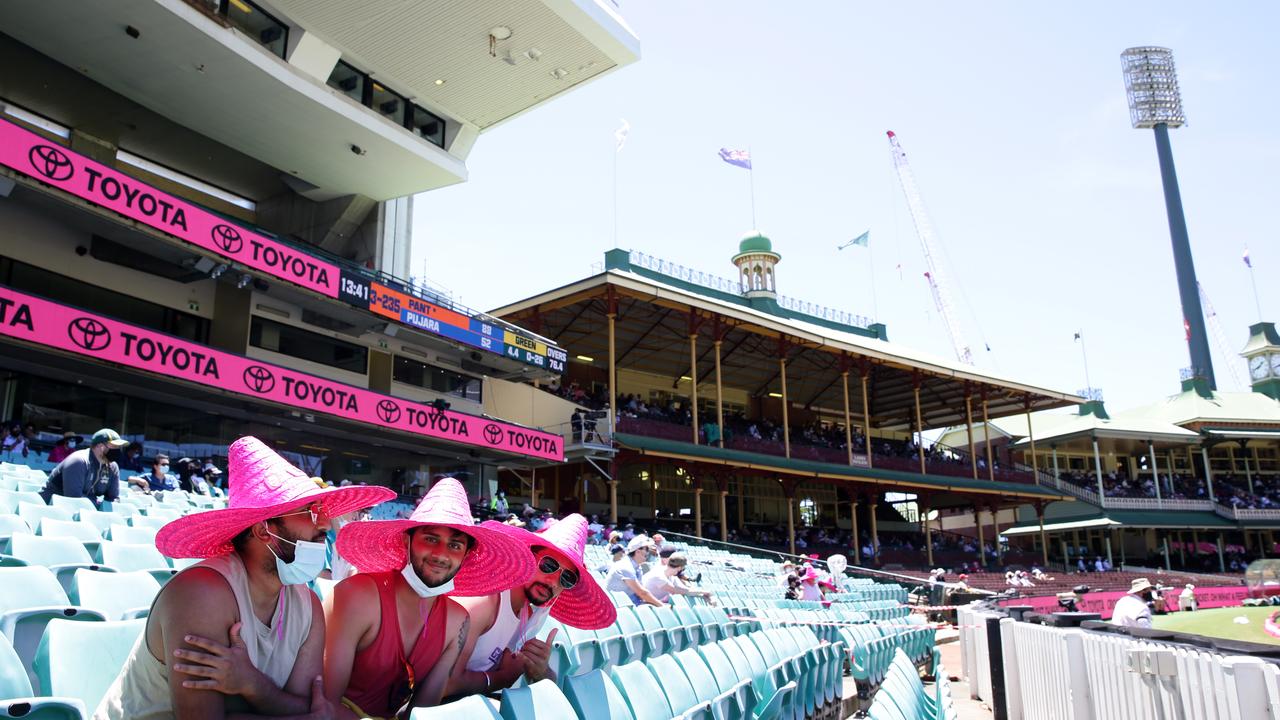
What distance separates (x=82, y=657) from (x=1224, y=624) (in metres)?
22.3

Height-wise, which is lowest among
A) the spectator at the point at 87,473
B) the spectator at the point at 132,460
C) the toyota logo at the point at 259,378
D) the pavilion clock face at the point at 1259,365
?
the spectator at the point at 87,473

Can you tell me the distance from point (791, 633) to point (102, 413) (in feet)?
56.0

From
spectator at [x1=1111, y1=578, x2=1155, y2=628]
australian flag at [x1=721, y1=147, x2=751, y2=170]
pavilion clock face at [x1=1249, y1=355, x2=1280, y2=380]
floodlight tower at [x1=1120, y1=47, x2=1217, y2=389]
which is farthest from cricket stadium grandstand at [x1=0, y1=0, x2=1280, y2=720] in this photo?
floodlight tower at [x1=1120, y1=47, x2=1217, y2=389]

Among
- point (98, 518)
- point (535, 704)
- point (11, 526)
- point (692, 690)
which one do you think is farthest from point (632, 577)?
point (535, 704)

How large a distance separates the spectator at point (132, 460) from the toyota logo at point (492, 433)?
8906 mm

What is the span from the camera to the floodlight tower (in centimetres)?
6228

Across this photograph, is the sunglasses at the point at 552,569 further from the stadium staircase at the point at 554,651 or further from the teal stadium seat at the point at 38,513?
the teal stadium seat at the point at 38,513

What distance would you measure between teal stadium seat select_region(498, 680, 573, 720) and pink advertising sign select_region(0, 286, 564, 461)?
643 inches

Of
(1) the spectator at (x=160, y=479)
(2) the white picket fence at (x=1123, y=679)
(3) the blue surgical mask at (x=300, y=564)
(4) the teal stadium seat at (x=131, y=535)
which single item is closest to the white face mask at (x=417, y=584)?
(3) the blue surgical mask at (x=300, y=564)

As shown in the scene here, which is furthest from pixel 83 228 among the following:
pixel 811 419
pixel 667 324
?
pixel 811 419

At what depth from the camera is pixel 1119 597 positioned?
29812 millimetres

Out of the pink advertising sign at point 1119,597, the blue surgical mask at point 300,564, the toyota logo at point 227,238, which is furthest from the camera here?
the pink advertising sign at point 1119,597

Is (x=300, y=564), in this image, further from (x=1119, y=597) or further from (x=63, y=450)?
(x=1119, y=597)

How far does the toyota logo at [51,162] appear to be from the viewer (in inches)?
661
